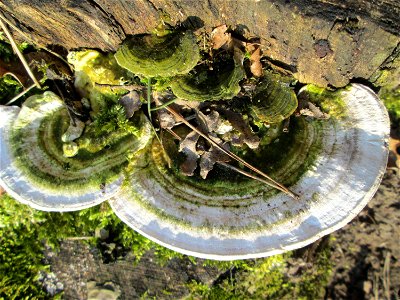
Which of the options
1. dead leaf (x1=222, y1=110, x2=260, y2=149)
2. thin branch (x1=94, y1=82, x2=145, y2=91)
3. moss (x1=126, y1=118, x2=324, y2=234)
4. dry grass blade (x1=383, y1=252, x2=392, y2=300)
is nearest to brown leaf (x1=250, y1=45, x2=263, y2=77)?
dead leaf (x1=222, y1=110, x2=260, y2=149)

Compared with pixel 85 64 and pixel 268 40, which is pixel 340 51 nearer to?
pixel 268 40

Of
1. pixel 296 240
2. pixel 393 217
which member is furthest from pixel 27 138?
pixel 393 217

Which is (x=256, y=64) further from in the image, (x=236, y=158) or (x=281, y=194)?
(x=281, y=194)

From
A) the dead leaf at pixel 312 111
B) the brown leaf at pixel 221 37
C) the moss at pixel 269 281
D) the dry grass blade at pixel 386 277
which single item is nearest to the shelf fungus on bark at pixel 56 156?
the brown leaf at pixel 221 37

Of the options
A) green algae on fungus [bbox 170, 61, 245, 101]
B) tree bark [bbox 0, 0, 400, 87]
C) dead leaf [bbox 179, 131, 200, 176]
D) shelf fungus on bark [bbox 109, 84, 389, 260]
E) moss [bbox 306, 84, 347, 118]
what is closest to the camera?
tree bark [bbox 0, 0, 400, 87]

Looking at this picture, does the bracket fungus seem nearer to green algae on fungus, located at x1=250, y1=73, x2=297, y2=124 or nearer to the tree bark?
green algae on fungus, located at x1=250, y1=73, x2=297, y2=124

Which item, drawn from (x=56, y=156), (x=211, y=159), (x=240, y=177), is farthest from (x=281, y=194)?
(x=56, y=156)
